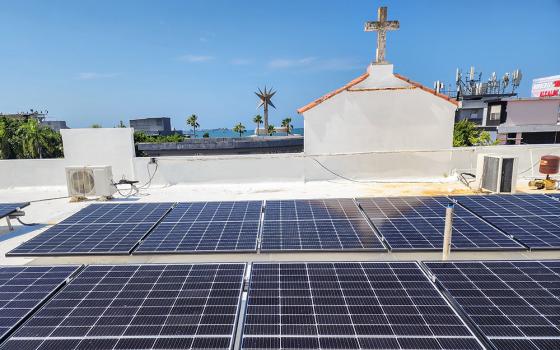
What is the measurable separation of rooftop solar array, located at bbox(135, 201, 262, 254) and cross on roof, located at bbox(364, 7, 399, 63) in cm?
1125

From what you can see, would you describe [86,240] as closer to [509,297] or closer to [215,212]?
[215,212]

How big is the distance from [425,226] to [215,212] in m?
5.27

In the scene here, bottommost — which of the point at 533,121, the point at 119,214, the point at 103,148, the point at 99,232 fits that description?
the point at 99,232

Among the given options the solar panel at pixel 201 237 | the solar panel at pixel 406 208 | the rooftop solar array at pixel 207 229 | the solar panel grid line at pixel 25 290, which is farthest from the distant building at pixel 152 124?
the solar panel grid line at pixel 25 290

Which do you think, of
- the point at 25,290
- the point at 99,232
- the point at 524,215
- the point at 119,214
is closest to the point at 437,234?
the point at 524,215

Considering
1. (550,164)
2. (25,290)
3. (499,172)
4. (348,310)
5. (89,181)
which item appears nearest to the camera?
(348,310)

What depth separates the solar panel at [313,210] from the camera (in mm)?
7449

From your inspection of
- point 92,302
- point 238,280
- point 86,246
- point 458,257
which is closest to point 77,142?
point 86,246

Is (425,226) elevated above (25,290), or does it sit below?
above

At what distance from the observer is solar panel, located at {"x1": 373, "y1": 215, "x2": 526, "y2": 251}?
19.3ft

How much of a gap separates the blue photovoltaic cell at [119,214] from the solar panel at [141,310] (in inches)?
110

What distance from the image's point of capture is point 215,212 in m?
8.05

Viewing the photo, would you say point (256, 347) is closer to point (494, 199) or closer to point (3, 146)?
point (494, 199)

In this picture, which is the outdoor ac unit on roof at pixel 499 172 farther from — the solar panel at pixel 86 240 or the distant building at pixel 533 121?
the distant building at pixel 533 121
